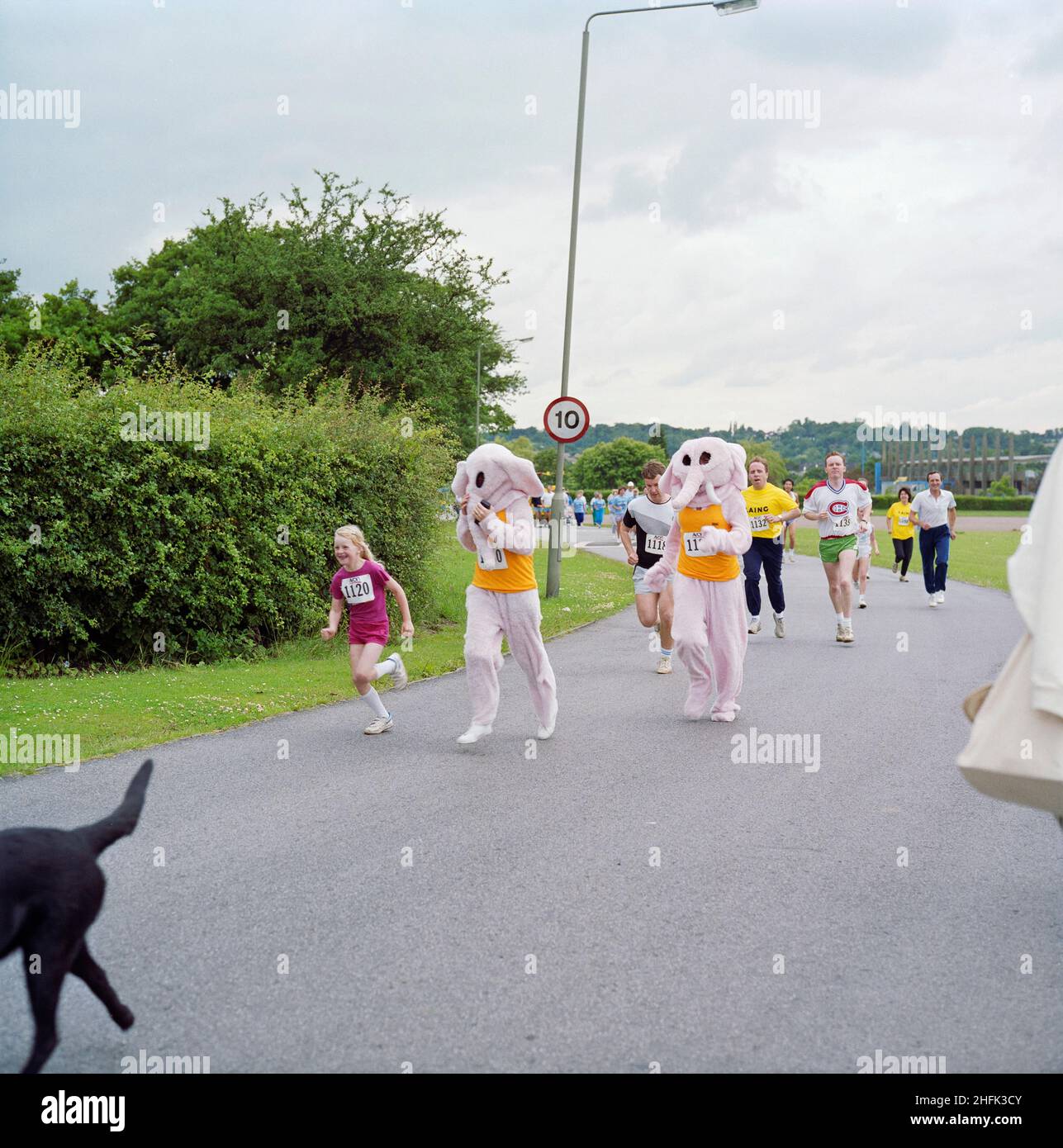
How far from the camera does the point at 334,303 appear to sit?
31672 mm

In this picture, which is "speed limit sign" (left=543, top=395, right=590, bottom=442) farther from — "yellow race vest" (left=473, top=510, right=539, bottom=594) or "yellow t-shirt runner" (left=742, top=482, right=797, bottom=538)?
"yellow race vest" (left=473, top=510, right=539, bottom=594)

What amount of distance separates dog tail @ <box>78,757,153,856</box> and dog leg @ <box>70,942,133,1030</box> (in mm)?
306

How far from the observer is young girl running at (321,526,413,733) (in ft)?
29.3

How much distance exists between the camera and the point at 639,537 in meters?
12.5

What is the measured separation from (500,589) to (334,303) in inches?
966

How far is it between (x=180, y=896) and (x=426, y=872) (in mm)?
1047

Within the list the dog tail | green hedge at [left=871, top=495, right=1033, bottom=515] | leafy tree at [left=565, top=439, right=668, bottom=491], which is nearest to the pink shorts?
the dog tail

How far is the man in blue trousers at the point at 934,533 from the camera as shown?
1930 cm

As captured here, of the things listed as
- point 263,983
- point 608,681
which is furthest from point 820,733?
point 263,983

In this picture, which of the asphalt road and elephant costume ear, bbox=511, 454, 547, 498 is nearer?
the asphalt road

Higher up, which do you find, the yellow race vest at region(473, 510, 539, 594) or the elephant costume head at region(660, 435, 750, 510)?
the elephant costume head at region(660, 435, 750, 510)

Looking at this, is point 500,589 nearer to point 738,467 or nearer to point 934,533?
point 738,467

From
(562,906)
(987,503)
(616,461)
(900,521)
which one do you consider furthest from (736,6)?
(616,461)

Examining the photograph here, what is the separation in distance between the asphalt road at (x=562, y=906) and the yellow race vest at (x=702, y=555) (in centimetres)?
129
